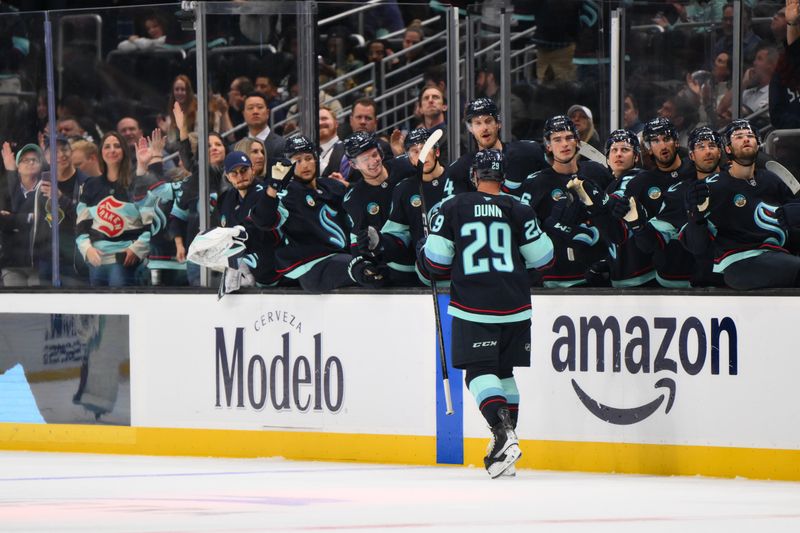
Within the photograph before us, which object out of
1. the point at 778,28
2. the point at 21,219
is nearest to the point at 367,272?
the point at 21,219

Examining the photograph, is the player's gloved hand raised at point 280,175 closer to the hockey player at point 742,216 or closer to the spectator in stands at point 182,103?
the spectator in stands at point 182,103

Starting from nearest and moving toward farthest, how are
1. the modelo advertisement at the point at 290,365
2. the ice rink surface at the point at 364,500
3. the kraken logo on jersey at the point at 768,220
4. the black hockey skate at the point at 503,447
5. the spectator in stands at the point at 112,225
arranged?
the ice rink surface at the point at 364,500 → the black hockey skate at the point at 503,447 → the kraken logo on jersey at the point at 768,220 → the modelo advertisement at the point at 290,365 → the spectator in stands at the point at 112,225

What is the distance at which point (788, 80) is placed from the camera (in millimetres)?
8219

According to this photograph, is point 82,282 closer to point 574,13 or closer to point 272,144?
point 272,144

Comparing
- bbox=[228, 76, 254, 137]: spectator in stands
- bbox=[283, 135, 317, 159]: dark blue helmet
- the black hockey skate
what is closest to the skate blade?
the black hockey skate

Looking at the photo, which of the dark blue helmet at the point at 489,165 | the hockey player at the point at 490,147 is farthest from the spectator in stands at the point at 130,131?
the dark blue helmet at the point at 489,165

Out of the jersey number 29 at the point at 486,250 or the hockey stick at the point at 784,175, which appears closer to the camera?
the jersey number 29 at the point at 486,250

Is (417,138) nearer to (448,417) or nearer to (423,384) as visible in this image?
(423,384)

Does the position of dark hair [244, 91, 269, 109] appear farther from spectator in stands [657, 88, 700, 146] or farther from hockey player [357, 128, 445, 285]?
spectator in stands [657, 88, 700, 146]

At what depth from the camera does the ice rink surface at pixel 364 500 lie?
5.36 metres

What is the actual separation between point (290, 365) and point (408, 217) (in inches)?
41.2

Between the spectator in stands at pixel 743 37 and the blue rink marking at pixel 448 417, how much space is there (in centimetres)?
222

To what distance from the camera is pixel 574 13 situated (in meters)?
9.26

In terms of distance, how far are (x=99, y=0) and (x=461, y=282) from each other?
22.3 feet
